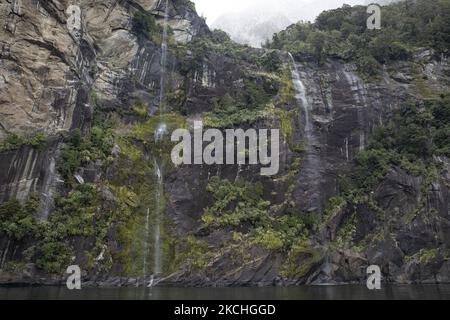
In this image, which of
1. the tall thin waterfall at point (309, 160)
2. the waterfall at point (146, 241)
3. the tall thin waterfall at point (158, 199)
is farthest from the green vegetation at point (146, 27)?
the waterfall at point (146, 241)

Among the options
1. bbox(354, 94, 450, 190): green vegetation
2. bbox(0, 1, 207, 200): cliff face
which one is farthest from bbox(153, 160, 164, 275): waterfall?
bbox(354, 94, 450, 190): green vegetation

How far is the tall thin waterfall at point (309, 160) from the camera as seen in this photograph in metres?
33.7

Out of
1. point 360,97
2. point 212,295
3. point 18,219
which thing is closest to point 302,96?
point 360,97

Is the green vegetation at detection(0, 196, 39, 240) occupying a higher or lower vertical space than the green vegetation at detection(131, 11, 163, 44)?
lower

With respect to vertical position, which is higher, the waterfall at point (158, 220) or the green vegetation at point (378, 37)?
the green vegetation at point (378, 37)

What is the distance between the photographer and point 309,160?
36.0 metres

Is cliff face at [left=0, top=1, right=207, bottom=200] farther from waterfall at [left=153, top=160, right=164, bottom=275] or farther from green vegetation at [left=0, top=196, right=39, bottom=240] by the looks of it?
waterfall at [left=153, top=160, right=164, bottom=275]

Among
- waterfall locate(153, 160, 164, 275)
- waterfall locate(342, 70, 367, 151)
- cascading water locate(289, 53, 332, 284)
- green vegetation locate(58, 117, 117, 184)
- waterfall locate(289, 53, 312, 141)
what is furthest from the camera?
waterfall locate(289, 53, 312, 141)

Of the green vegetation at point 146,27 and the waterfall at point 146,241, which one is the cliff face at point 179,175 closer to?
the waterfall at point 146,241

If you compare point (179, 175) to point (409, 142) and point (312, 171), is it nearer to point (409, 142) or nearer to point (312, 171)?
point (312, 171)

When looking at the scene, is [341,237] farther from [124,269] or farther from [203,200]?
[124,269]

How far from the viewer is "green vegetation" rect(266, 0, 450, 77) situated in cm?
4375

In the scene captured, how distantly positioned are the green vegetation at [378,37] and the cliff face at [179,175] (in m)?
3.24

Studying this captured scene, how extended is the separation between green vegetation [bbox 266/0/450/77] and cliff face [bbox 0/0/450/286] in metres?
3.24
